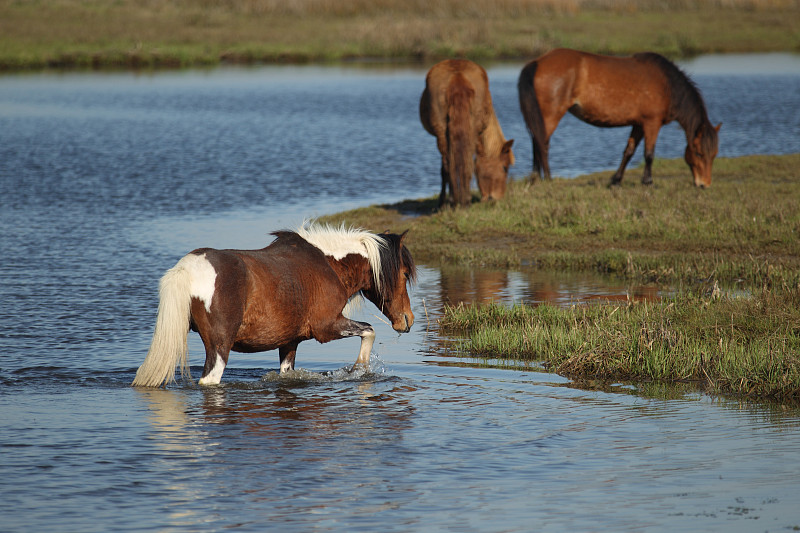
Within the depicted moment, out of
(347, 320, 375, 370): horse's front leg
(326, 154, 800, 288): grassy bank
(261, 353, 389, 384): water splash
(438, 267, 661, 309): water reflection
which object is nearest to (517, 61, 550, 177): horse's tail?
(326, 154, 800, 288): grassy bank

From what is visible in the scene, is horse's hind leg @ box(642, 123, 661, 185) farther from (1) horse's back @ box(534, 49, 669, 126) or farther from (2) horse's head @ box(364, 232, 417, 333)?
(2) horse's head @ box(364, 232, 417, 333)

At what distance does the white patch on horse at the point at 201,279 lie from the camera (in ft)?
21.3

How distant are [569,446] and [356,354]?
9.71 ft

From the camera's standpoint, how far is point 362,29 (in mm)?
41406

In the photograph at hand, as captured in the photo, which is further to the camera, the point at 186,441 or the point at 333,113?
the point at 333,113

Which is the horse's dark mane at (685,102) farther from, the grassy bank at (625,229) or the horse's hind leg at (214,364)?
the horse's hind leg at (214,364)

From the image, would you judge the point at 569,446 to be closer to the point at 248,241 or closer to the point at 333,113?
the point at 248,241

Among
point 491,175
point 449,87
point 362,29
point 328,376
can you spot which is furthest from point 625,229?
point 362,29

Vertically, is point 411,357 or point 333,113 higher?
point 333,113

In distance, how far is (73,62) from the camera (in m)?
36.4

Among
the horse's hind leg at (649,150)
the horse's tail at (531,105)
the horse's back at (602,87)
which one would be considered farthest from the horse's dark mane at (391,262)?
the horse's hind leg at (649,150)

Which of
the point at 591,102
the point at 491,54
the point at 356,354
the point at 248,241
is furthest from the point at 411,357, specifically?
the point at 491,54

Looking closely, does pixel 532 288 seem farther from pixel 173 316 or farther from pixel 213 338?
pixel 173 316

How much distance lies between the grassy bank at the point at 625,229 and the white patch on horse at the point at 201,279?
579 centimetres
